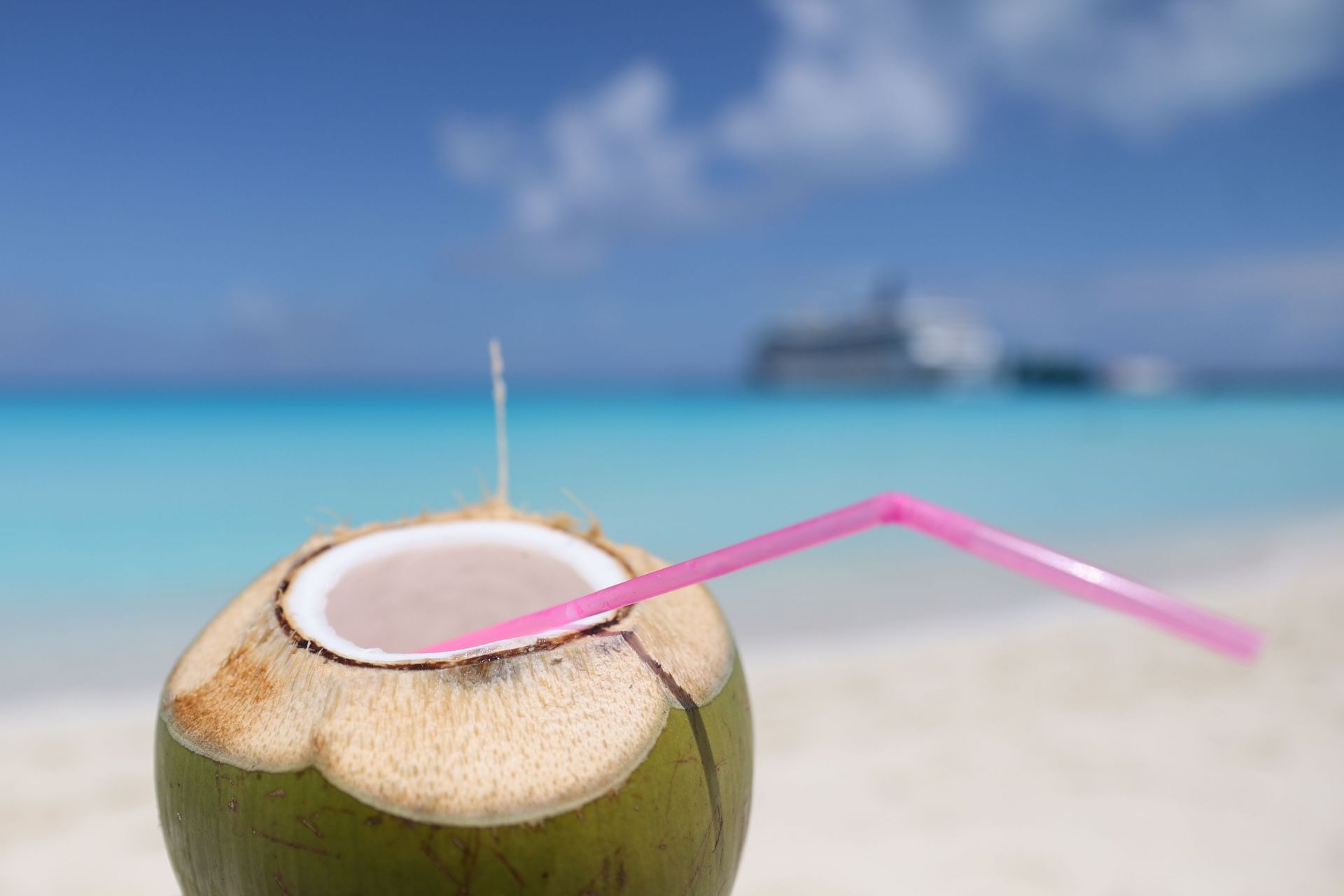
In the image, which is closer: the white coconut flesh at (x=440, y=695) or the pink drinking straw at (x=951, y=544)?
Result: the pink drinking straw at (x=951, y=544)

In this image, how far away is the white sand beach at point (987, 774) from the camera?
243cm

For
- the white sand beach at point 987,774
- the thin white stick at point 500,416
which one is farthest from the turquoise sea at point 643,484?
the white sand beach at point 987,774

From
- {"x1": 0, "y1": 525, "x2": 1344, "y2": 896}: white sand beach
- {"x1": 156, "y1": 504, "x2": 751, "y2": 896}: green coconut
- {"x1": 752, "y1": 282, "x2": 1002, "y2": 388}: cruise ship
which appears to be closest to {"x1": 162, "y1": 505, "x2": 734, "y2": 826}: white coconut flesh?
{"x1": 156, "y1": 504, "x2": 751, "y2": 896}: green coconut

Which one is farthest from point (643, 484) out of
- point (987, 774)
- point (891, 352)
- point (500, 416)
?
point (891, 352)

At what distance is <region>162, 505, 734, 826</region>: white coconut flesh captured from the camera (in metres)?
1.05

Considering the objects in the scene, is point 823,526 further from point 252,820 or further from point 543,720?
point 252,820

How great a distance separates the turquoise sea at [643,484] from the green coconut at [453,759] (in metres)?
0.36

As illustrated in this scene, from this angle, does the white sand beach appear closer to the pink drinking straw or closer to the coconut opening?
the coconut opening

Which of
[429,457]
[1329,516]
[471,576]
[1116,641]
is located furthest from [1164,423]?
[471,576]

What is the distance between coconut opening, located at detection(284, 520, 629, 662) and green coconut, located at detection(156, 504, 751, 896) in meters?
0.06

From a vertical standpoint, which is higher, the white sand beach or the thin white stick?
the thin white stick

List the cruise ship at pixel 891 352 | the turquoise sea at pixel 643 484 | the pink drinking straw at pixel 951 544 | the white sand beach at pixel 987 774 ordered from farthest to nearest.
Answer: the cruise ship at pixel 891 352 → the turquoise sea at pixel 643 484 → the white sand beach at pixel 987 774 → the pink drinking straw at pixel 951 544

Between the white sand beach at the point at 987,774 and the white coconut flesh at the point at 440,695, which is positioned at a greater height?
the white coconut flesh at the point at 440,695

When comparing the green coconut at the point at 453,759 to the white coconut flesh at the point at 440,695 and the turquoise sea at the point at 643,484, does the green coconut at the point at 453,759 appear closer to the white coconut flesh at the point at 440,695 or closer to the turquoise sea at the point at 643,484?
the white coconut flesh at the point at 440,695
